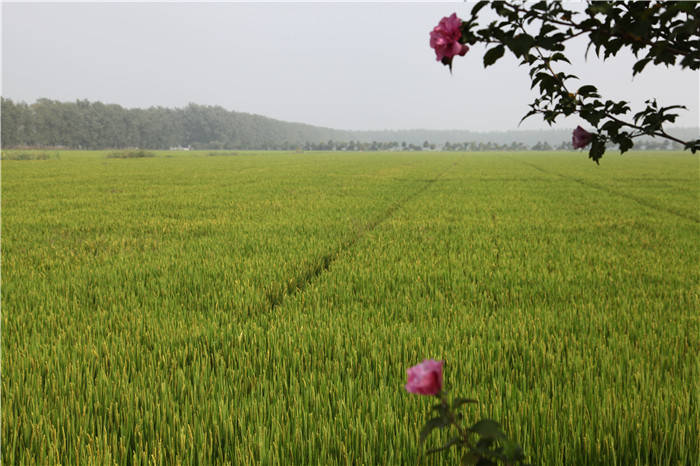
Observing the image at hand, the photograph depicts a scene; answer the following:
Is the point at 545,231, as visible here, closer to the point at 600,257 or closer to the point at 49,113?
the point at 600,257

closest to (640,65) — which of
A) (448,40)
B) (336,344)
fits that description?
(448,40)

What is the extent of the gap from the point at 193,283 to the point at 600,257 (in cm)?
473

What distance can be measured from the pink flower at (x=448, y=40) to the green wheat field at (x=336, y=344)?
1.38m

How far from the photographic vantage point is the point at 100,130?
4006 inches

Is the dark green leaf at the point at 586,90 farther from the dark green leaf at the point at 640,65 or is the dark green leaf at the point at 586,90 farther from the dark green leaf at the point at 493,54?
the dark green leaf at the point at 493,54

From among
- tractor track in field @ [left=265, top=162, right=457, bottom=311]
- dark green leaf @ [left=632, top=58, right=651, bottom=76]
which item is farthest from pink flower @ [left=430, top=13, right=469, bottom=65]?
tractor track in field @ [left=265, top=162, right=457, bottom=311]

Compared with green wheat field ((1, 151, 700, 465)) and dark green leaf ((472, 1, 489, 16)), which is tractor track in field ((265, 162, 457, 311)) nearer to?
green wheat field ((1, 151, 700, 465))

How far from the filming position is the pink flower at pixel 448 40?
1181 millimetres

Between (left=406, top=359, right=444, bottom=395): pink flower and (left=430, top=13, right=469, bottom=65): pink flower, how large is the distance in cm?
81

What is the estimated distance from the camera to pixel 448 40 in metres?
1.19

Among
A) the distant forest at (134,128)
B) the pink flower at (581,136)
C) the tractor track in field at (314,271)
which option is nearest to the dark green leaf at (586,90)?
the pink flower at (581,136)

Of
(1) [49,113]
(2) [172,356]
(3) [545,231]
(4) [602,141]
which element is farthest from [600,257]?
(1) [49,113]

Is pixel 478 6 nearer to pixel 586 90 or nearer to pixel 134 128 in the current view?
pixel 586 90

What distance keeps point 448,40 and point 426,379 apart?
2.87 feet
